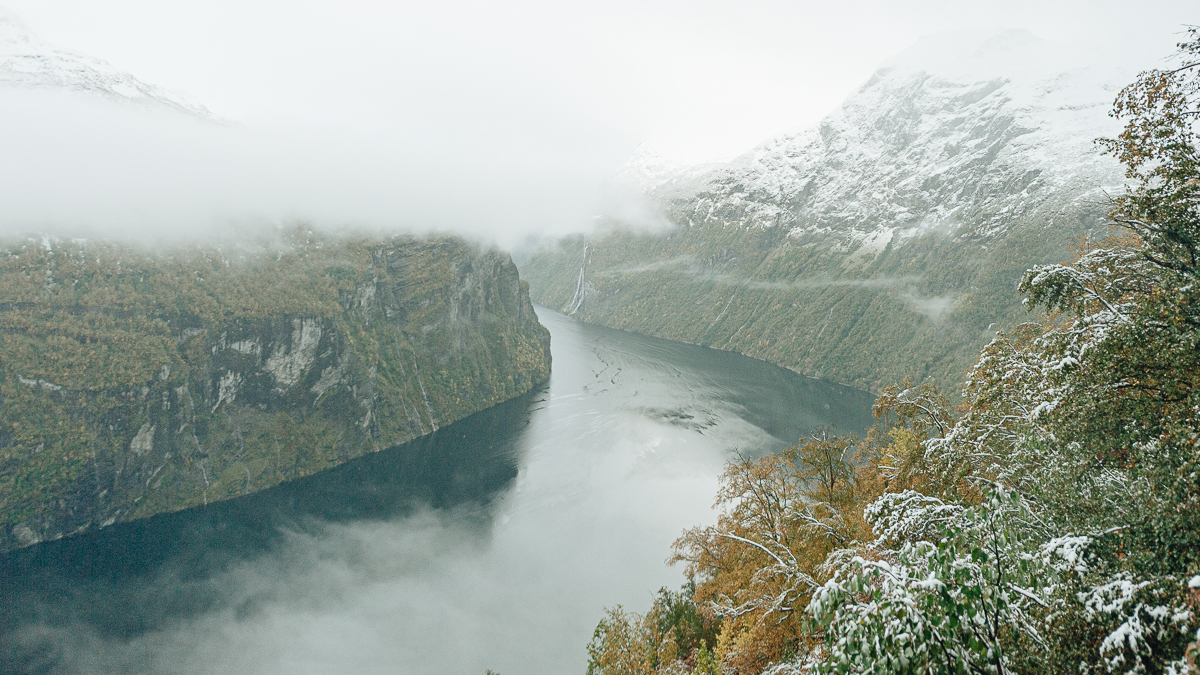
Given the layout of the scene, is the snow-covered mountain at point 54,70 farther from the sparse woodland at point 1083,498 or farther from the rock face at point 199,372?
the sparse woodland at point 1083,498

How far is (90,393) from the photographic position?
64.1 meters

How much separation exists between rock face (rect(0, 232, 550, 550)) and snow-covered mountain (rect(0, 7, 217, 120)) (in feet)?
219

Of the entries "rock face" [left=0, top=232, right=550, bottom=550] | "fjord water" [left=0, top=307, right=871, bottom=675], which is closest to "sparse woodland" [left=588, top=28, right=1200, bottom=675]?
"fjord water" [left=0, top=307, right=871, bottom=675]

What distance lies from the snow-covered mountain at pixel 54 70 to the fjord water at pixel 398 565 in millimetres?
107669

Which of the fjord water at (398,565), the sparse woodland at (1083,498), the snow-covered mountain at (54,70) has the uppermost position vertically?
the snow-covered mountain at (54,70)

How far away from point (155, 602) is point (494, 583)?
30619 mm

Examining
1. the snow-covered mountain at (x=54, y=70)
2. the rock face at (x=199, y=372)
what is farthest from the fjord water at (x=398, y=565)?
the snow-covered mountain at (x=54, y=70)

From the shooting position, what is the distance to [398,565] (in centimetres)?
5369

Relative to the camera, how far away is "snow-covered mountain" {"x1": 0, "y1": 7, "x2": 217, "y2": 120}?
357 ft

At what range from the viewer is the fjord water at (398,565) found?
4191 cm

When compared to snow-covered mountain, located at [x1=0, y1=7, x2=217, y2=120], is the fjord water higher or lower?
lower

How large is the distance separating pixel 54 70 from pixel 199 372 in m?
97.0

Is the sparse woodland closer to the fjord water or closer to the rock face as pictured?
the fjord water

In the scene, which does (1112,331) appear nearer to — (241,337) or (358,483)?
→ (358,483)
